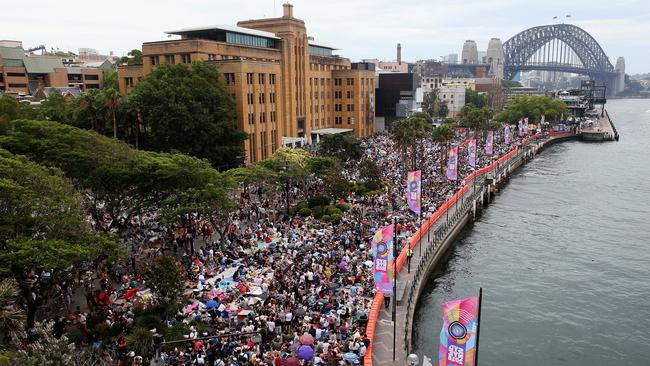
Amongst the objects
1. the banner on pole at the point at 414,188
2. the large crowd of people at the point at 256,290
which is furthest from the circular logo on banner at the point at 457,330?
the banner on pole at the point at 414,188

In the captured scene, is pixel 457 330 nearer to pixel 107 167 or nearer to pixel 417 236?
pixel 417 236

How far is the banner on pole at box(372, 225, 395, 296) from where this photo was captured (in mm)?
31141

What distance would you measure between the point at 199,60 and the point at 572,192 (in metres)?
62.0

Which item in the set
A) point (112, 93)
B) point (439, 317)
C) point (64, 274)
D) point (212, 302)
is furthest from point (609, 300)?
point (112, 93)

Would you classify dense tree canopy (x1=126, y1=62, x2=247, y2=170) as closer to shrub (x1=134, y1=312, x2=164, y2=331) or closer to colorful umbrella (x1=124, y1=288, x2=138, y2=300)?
colorful umbrella (x1=124, y1=288, x2=138, y2=300)

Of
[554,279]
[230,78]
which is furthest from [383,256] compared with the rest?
[230,78]

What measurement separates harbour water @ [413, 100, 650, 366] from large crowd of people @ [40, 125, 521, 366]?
714 centimetres

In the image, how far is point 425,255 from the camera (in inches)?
1791

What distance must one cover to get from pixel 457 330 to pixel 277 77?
70.1 metres

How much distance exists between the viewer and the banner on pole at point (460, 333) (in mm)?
20984

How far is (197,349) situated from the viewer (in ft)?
88.7

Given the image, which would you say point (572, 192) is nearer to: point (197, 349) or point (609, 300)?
point (609, 300)

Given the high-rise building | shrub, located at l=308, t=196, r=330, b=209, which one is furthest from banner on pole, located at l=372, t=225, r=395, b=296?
the high-rise building

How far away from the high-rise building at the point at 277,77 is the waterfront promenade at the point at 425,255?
106 ft
